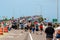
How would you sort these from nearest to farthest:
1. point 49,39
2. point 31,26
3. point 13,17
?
point 49,39, point 31,26, point 13,17

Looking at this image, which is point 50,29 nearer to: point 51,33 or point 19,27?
point 51,33

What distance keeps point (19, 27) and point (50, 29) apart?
176 ft

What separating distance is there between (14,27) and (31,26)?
71.6 feet

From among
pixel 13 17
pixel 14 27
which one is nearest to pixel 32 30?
pixel 14 27

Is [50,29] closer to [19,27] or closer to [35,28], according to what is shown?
[35,28]

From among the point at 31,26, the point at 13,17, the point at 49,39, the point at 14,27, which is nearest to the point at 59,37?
the point at 49,39

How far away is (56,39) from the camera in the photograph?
13375 mm

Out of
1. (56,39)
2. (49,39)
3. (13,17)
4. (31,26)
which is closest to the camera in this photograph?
(56,39)

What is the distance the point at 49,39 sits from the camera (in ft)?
49.0

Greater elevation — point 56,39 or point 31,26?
point 56,39


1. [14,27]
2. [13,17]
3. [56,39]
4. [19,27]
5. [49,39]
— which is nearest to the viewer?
[56,39]

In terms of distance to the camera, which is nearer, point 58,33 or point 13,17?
point 58,33

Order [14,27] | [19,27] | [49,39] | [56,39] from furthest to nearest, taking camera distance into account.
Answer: [19,27] < [14,27] < [49,39] < [56,39]

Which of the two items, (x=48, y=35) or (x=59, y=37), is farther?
(x=48, y=35)
